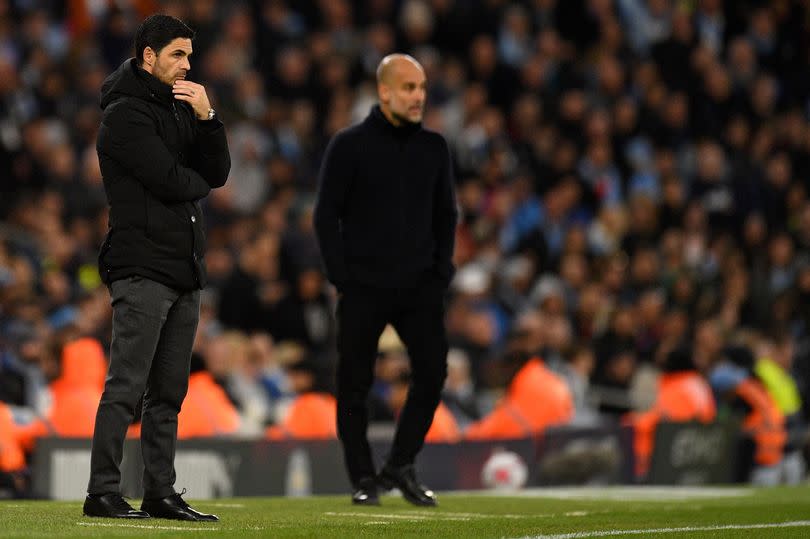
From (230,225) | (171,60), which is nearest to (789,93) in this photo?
(230,225)

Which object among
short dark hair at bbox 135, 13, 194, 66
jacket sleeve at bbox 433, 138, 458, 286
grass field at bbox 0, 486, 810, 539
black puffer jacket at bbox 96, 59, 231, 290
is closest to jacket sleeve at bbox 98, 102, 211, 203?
black puffer jacket at bbox 96, 59, 231, 290

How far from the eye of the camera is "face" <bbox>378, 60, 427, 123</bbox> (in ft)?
25.1

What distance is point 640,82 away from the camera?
20.1 m

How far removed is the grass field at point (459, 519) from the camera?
229 inches

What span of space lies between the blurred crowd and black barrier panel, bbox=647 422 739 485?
0.85m

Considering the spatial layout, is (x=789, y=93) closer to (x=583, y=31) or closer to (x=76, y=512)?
(x=583, y=31)

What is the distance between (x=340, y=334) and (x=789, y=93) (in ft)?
48.0

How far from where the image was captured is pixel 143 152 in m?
6.02

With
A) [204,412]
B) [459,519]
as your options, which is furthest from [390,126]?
[204,412]

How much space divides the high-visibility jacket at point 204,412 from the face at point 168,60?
5.37m

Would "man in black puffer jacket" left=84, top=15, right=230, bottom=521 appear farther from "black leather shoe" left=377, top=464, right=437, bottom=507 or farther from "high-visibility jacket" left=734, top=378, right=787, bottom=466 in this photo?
"high-visibility jacket" left=734, top=378, right=787, bottom=466

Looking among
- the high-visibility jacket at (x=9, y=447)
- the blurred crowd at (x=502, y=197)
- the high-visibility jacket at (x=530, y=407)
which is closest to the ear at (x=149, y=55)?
the high-visibility jacket at (x=9, y=447)

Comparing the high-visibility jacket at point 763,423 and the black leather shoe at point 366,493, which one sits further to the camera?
the high-visibility jacket at point 763,423

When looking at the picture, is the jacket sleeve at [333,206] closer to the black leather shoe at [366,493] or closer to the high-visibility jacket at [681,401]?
the black leather shoe at [366,493]
